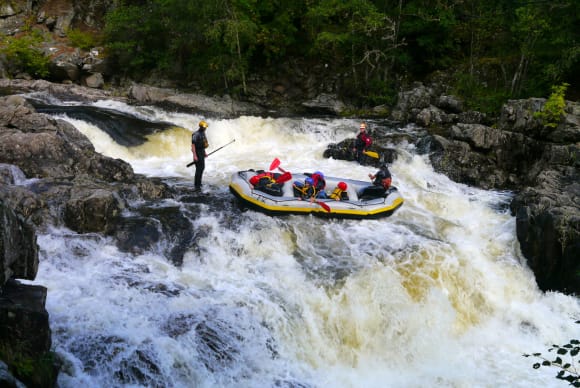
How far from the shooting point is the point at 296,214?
9.61 meters

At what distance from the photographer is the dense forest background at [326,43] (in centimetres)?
1825

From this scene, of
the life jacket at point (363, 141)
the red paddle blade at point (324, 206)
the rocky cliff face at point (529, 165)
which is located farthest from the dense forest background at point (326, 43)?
the red paddle blade at point (324, 206)

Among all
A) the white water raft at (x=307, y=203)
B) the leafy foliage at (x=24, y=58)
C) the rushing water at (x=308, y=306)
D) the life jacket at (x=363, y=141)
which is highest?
the leafy foliage at (x=24, y=58)

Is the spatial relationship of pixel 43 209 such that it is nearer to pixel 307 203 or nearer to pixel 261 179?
pixel 261 179

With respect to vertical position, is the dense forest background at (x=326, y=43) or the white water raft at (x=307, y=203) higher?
the dense forest background at (x=326, y=43)

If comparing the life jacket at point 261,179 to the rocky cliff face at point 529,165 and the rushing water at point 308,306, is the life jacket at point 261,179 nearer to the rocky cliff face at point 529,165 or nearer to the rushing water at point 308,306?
the rushing water at point 308,306

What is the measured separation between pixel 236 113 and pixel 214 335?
12.3 meters

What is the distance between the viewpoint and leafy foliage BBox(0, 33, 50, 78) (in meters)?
18.9

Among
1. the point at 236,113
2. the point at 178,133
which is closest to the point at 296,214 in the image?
the point at 178,133

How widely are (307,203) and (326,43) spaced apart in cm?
1194

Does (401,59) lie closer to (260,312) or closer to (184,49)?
(184,49)

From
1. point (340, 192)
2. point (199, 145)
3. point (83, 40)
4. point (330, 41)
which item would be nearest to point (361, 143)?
point (340, 192)

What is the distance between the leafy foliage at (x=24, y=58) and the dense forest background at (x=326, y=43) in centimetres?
252

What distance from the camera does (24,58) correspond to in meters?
19.0
